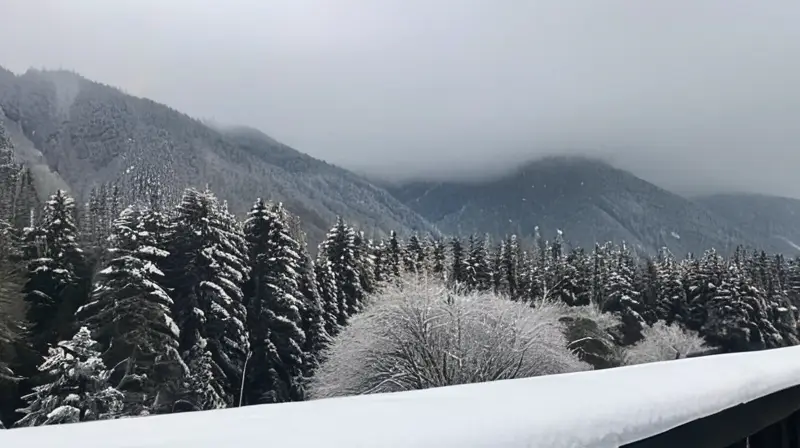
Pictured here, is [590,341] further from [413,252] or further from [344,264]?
[413,252]

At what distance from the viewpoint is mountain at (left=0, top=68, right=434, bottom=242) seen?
5147 cm

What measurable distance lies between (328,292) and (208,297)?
900 cm

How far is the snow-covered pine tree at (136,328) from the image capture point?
26.5 m

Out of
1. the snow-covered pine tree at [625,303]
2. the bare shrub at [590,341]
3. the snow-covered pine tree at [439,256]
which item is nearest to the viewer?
the bare shrub at [590,341]

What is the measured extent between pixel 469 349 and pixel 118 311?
1428 cm

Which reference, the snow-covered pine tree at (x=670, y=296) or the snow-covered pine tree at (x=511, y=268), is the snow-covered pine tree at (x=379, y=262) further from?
the snow-covered pine tree at (x=670, y=296)

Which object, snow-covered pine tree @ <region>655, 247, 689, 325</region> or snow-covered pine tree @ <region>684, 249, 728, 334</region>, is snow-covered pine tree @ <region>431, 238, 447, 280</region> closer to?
snow-covered pine tree @ <region>655, 247, 689, 325</region>

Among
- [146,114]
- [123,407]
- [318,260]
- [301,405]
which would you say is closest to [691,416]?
[301,405]

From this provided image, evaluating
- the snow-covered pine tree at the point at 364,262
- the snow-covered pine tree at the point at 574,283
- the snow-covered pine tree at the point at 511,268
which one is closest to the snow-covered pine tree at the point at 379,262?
the snow-covered pine tree at the point at 364,262

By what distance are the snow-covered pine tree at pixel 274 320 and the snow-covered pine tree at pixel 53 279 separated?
312 inches

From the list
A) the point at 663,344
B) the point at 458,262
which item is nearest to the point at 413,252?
the point at 458,262

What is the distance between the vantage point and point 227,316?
31.8 meters

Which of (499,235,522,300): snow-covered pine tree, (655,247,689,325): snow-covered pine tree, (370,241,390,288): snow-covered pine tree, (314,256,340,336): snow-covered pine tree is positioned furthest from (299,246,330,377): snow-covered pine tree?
(655,247,689,325): snow-covered pine tree

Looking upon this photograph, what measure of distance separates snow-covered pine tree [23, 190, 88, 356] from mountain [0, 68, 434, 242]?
633cm
